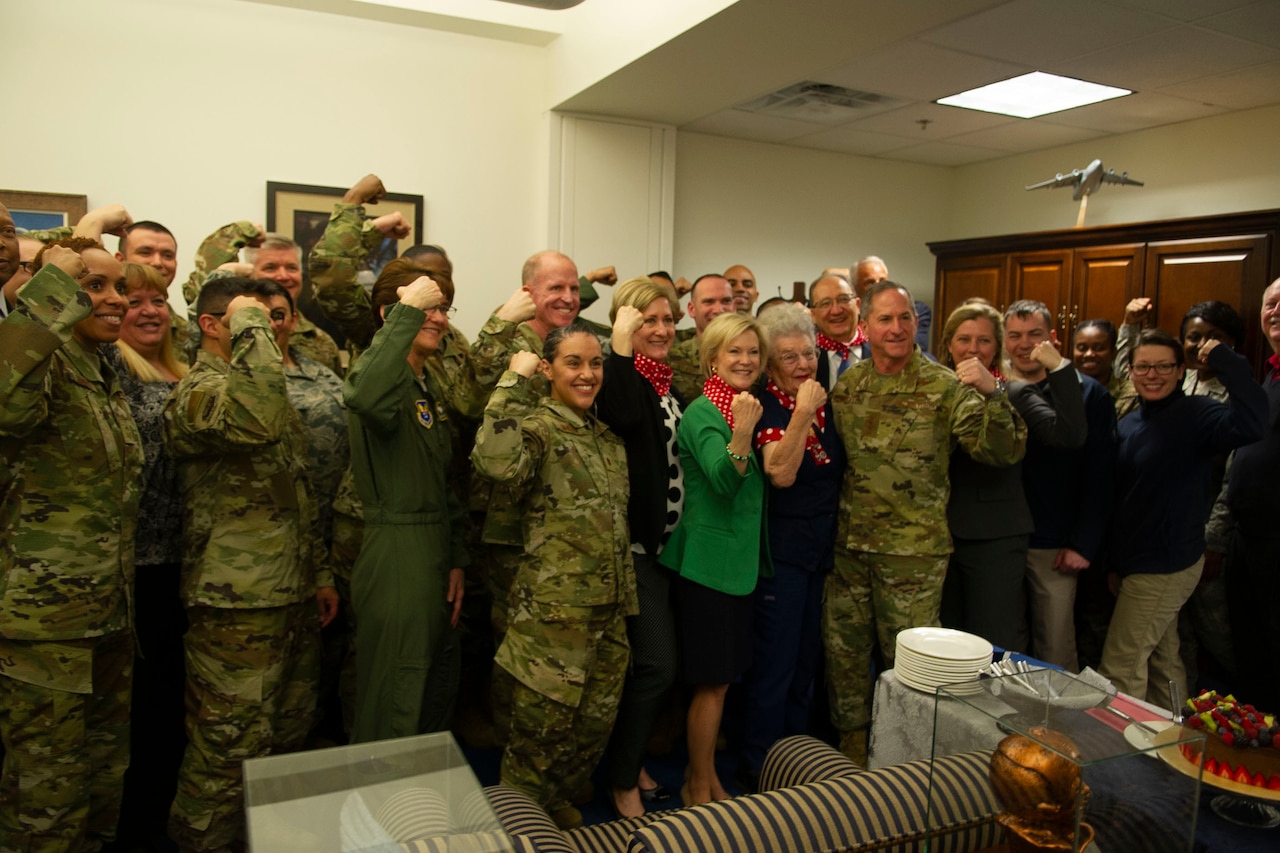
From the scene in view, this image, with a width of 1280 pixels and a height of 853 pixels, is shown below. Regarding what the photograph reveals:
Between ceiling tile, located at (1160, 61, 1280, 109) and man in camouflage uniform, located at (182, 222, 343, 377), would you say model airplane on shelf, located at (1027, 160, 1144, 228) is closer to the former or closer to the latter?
ceiling tile, located at (1160, 61, 1280, 109)

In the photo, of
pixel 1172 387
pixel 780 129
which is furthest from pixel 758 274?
pixel 1172 387

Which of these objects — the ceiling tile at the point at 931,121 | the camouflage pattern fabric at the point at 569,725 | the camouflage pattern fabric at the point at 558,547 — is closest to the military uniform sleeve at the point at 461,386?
the camouflage pattern fabric at the point at 558,547

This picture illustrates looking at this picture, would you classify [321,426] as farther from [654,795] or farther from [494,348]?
[654,795]

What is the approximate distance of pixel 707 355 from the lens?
2854mm

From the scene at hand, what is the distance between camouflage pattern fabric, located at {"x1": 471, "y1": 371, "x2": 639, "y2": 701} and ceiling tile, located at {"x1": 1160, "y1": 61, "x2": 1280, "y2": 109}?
4.35 meters

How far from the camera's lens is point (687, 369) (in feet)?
12.1

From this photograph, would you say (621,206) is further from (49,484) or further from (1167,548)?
(49,484)

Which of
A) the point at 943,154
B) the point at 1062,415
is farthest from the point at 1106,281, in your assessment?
the point at 1062,415

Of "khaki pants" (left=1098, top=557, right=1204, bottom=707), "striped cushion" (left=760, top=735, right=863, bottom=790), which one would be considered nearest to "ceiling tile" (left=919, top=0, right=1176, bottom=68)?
"khaki pants" (left=1098, top=557, right=1204, bottom=707)

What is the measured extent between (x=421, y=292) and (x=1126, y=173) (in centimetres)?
541

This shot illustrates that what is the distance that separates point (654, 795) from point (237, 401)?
68.9 inches

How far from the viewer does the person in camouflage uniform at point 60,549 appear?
1981 mm

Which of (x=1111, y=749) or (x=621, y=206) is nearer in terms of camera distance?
(x=1111, y=749)

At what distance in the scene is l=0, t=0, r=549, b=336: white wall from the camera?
4359 mm
